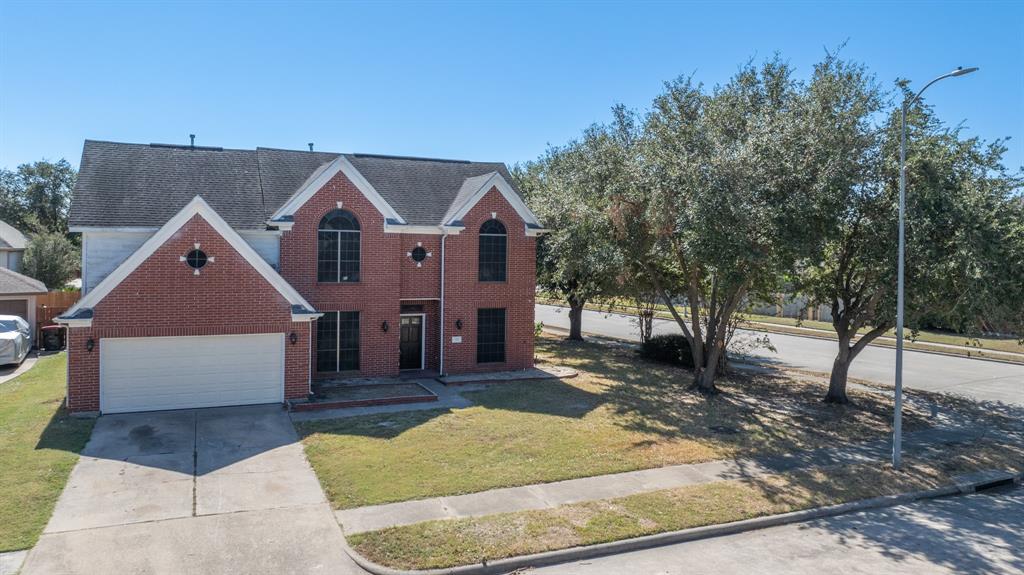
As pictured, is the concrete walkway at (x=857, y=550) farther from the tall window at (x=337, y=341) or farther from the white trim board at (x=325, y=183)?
the white trim board at (x=325, y=183)

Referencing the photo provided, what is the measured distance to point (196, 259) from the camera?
15.6 m

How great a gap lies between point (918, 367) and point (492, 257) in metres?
20.5

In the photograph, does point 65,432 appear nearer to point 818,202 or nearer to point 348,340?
point 348,340

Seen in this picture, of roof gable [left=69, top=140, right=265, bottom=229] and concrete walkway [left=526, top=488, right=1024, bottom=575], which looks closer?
concrete walkway [left=526, top=488, right=1024, bottom=575]

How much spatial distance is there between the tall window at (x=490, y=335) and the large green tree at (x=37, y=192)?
66.5m

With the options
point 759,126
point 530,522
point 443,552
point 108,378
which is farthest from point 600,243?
point 108,378

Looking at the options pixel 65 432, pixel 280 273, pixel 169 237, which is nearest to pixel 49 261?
pixel 280 273

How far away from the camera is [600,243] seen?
19203 mm

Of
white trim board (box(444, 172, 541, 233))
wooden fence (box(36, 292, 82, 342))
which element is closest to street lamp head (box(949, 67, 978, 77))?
white trim board (box(444, 172, 541, 233))

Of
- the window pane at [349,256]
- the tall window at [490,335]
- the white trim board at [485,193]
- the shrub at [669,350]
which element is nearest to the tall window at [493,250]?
the white trim board at [485,193]

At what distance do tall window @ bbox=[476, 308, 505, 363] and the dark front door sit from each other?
2.03 metres

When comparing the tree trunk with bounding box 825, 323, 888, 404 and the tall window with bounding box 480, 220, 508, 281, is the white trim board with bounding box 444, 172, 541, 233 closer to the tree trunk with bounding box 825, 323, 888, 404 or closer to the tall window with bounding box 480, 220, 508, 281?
the tall window with bounding box 480, 220, 508, 281

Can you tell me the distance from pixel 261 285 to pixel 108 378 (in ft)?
13.6

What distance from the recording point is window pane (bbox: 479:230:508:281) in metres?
21.7
